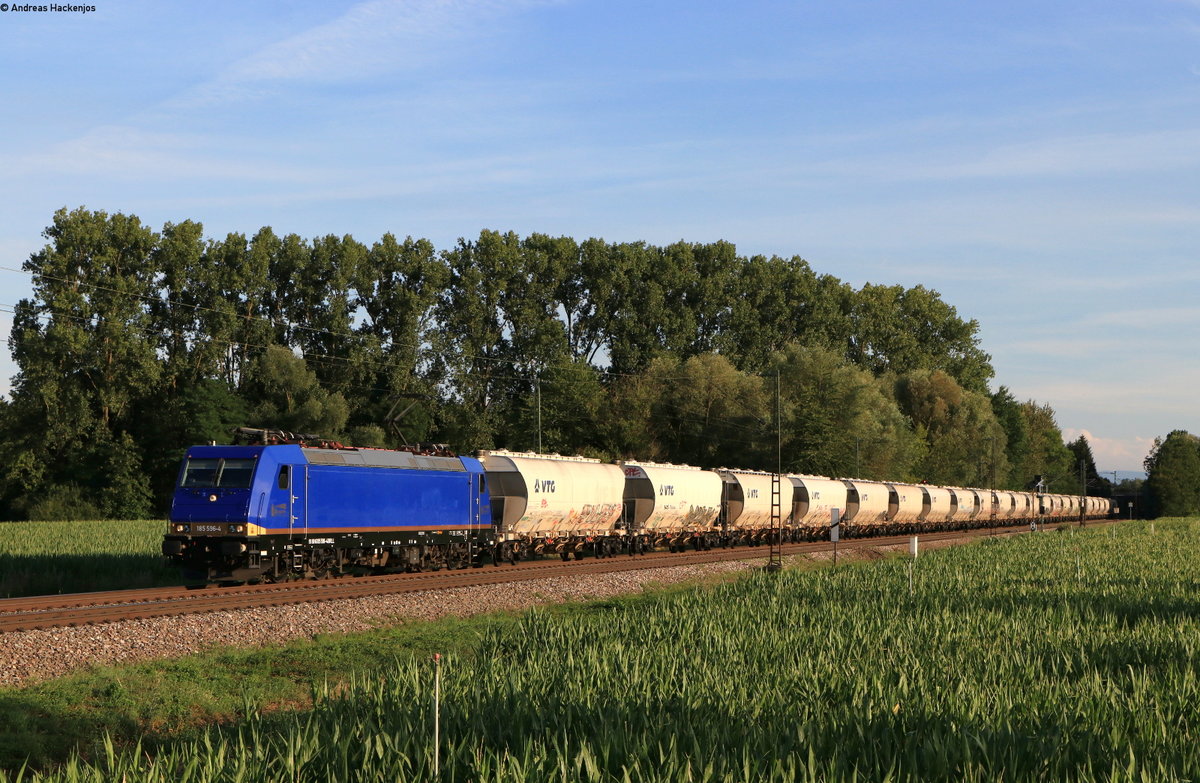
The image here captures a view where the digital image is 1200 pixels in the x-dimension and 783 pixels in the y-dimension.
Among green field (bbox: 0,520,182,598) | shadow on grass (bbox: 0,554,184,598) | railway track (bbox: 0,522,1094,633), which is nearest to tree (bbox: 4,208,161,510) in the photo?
green field (bbox: 0,520,182,598)

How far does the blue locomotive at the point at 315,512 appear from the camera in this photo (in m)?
27.9

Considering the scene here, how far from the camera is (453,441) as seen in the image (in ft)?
286

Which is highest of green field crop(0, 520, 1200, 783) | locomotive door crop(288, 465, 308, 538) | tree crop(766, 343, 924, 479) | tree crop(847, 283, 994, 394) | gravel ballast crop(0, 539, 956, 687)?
tree crop(847, 283, 994, 394)

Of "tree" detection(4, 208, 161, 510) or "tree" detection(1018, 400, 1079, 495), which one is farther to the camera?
"tree" detection(1018, 400, 1079, 495)

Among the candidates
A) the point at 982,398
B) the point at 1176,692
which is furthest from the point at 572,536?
the point at 982,398

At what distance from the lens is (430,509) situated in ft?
114

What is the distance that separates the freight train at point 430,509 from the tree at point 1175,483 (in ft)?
409

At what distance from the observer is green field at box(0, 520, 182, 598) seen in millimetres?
32156

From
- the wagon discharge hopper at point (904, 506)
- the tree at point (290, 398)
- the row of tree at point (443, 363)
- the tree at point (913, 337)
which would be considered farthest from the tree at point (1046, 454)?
the tree at point (290, 398)

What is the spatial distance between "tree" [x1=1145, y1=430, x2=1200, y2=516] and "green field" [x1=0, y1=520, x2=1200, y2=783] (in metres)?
157

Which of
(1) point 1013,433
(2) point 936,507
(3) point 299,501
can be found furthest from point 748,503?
(1) point 1013,433

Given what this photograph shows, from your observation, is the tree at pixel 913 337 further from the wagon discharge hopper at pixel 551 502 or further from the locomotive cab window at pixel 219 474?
the locomotive cab window at pixel 219 474

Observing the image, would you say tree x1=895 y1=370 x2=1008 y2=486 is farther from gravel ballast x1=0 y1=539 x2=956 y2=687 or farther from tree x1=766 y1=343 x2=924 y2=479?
gravel ballast x1=0 y1=539 x2=956 y2=687

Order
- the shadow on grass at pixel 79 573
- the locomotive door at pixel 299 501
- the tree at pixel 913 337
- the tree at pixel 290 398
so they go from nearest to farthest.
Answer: the locomotive door at pixel 299 501, the shadow on grass at pixel 79 573, the tree at pixel 290 398, the tree at pixel 913 337
